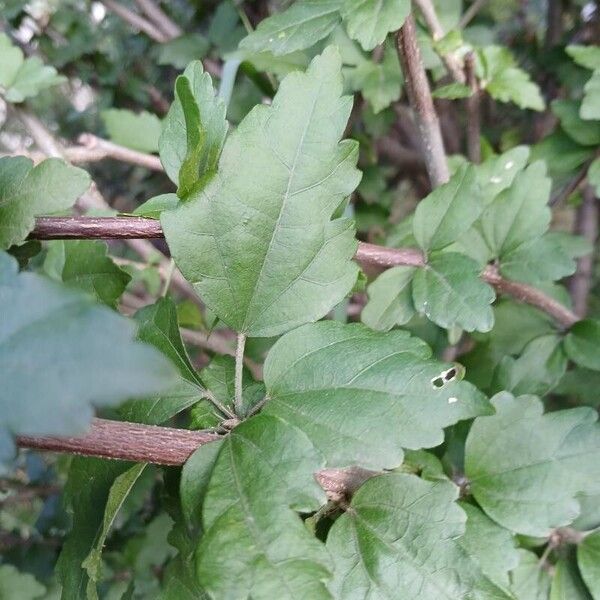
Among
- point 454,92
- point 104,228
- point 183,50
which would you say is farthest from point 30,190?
point 183,50

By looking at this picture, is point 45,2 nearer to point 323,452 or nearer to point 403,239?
point 403,239

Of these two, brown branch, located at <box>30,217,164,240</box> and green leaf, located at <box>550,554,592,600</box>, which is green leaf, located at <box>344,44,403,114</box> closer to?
brown branch, located at <box>30,217,164,240</box>

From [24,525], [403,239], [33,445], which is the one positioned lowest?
[24,525]

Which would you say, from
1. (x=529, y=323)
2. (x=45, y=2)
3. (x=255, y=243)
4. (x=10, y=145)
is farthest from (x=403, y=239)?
(x=10, y=145)

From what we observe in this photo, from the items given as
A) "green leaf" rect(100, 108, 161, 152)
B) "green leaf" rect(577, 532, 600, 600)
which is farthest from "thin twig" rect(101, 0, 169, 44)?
"green leaf" rect(577, 532, 600, 600)

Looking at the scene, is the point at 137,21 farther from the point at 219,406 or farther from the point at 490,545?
the point at 490,545

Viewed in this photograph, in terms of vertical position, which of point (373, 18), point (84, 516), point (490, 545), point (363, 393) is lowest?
point (490, 545)
